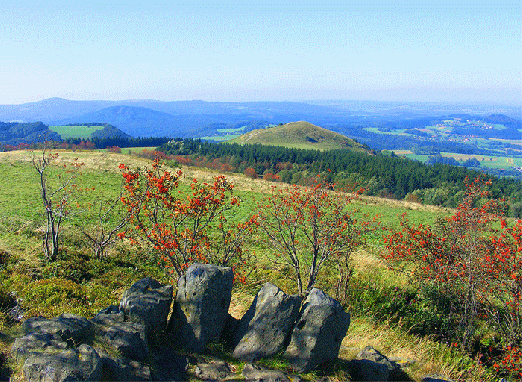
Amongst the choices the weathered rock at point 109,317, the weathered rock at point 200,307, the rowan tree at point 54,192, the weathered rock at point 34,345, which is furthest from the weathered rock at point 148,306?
the rowan tree at point 54,192

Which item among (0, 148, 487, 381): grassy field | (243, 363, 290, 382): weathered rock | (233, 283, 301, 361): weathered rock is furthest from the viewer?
(0, 148, 487, 381): grassy field

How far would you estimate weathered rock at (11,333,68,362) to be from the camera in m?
5.69

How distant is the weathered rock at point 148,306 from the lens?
7445mm

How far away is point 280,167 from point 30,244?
123968 mm

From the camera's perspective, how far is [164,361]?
7062mm

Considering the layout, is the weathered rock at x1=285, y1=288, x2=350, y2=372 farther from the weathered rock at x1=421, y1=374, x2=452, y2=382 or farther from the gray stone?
the weathered rock at x1=421, y1=374, x2=452, y2=382

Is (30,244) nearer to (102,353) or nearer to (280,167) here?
(102,353)

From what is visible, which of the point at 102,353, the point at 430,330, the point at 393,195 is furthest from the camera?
the point at 393,195

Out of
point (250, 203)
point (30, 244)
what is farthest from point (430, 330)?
point (250, 203)

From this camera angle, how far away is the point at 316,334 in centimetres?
748

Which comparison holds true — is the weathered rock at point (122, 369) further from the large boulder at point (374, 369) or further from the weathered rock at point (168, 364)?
the large boulder at point (374, 369)

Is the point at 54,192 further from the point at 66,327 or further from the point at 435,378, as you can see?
the point at 435,378

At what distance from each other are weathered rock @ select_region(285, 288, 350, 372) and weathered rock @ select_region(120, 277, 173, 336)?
123 inches

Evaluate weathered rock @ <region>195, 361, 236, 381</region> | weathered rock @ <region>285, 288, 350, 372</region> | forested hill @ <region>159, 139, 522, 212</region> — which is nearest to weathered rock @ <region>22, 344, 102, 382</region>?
weathered rock @ <region>195, 361, 236, 381</region>
